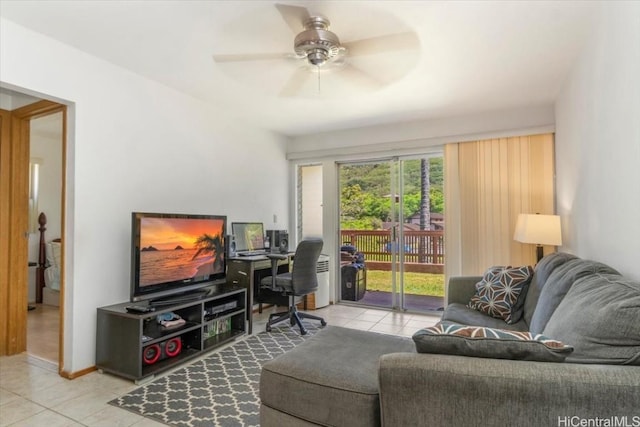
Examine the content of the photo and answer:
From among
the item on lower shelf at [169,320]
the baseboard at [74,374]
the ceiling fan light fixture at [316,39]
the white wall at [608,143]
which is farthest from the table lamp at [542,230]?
the baseboard at [74,374]

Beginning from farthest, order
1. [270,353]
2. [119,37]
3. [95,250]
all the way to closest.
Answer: [270,353] → [95,250] → [119,37]

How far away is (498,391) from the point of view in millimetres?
1042

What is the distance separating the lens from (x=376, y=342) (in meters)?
1.93

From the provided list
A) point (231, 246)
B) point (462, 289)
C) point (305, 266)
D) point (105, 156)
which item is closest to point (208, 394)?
point (305, 266)

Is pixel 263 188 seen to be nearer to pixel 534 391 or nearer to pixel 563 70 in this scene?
pixel 563 70

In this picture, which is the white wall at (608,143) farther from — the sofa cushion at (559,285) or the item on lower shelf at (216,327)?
the item on lower shelf at (216,327)

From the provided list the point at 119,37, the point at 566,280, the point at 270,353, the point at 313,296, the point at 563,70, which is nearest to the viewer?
the point at 566,280

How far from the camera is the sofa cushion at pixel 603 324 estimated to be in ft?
3.61

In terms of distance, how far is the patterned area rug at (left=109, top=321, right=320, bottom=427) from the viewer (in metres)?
2.03

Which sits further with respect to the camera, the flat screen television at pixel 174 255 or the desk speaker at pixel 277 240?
the desk speaker at pixel 277 240

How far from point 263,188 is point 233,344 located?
2150mm

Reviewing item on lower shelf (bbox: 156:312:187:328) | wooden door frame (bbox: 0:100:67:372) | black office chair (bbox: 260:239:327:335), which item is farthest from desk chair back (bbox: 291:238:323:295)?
wooden door frame (bbox: 0:100:67:372)

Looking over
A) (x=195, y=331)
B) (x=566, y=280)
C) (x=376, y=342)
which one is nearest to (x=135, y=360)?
(x=195, y=331)

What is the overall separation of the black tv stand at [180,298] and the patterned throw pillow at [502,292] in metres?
2.27
